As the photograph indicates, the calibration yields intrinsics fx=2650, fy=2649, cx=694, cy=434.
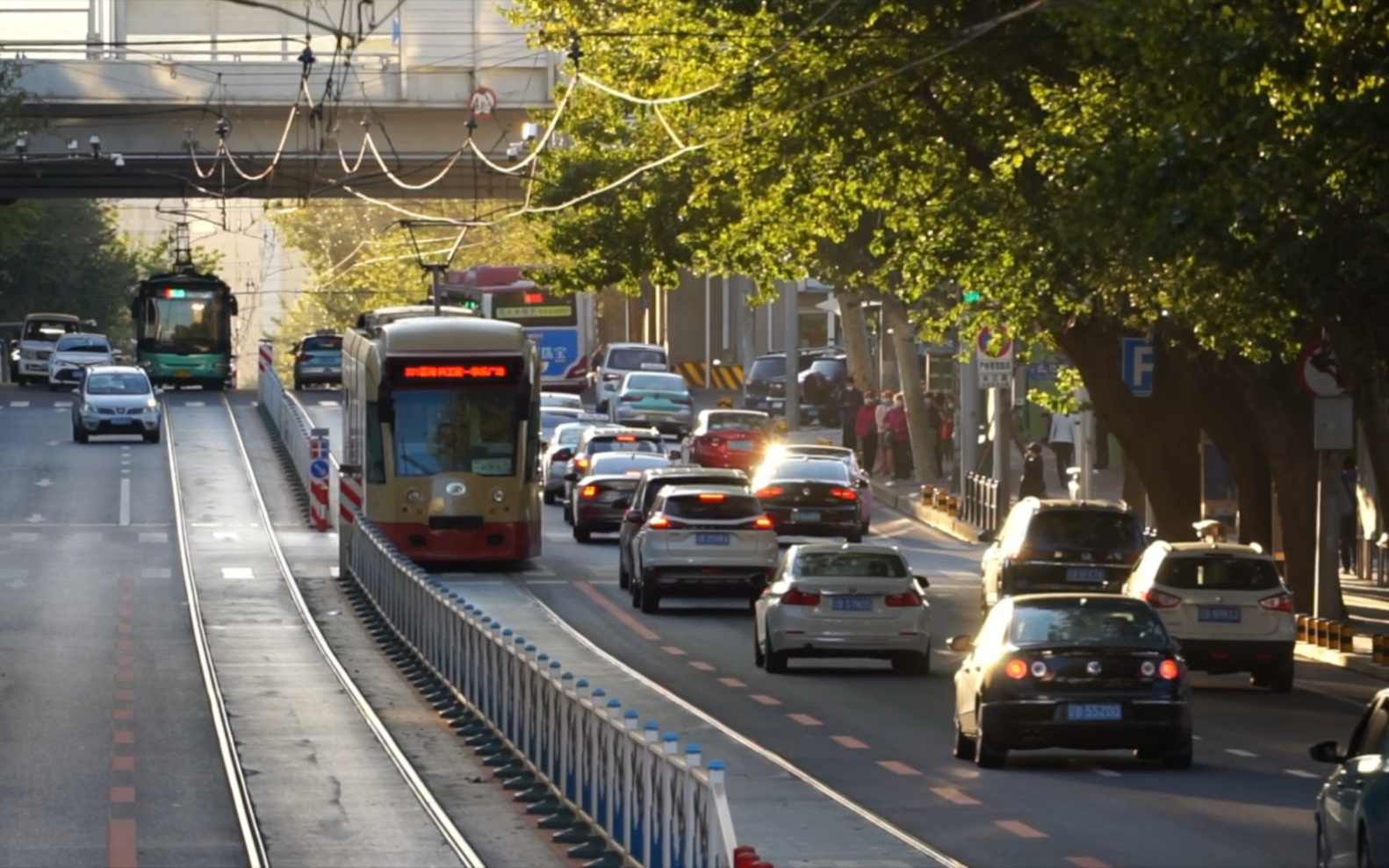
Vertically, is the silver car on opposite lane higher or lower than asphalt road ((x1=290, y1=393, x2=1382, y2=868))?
higher

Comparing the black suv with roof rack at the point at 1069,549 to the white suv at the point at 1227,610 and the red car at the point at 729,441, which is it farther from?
the red car at the point at 729,441

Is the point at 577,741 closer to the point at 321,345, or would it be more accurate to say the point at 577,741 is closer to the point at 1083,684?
the point at 1083,684

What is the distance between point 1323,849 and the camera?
12844 mm

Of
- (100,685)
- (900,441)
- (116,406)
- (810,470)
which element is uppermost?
(116,406)

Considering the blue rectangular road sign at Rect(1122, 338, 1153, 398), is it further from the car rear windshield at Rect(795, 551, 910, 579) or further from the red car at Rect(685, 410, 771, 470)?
the red car at Rect(685, 410, 771, 470)

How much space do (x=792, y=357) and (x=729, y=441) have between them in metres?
14.1

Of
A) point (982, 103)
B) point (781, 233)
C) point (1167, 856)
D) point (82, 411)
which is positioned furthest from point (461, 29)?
point (1167, 856)

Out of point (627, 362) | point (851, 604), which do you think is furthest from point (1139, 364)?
point (627, 362)

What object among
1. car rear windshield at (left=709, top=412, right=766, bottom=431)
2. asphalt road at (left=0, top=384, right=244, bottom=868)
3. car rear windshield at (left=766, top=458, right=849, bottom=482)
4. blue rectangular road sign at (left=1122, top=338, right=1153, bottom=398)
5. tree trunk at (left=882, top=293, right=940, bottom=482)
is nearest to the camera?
asphalt road at (left=0, top=384, right=244, bottom=868)

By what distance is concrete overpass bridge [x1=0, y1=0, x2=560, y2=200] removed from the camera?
62.3 meters

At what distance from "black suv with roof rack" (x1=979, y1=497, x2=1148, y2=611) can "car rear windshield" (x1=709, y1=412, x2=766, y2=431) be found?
23.8 meters

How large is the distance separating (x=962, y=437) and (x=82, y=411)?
20544mm

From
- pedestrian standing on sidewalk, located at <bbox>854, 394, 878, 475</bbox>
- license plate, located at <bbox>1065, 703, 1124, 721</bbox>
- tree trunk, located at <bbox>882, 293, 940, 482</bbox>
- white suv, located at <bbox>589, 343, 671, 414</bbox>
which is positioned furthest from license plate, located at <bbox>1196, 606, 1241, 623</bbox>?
white suv, located at <bbox>589, 343, 671, 414</bbox>

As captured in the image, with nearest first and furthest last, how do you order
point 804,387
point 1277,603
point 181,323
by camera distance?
Answer: point 1277,603, point 181,323, point 804,387
